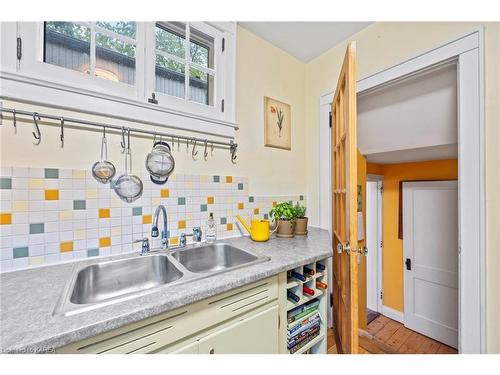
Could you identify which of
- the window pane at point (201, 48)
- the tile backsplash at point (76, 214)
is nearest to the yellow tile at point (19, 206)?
the tile backsplash at point (76, 214)

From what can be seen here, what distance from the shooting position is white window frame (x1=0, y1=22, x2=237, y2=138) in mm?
896

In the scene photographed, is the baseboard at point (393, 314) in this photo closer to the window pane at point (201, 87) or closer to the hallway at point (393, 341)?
the hallway at point (393, 341)

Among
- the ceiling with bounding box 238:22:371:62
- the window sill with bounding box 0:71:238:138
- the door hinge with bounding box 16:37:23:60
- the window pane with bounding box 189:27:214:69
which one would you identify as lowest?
the window sill with bounding box 0:71:238:138

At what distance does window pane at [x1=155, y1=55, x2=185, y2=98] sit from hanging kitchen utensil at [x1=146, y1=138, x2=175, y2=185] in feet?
1.12

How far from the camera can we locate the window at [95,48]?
39.5 inches

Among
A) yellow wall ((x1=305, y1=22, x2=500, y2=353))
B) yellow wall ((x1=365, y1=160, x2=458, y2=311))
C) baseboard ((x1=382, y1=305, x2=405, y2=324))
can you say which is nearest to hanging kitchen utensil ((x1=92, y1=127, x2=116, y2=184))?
yellow wall ((x1=305, y1=22, x2=500, y2=353))

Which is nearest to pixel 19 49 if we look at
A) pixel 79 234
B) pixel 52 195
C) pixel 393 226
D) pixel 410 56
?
pixel 52 195

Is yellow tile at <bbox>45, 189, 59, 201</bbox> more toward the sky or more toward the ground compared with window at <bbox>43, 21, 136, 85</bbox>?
more toward the ground

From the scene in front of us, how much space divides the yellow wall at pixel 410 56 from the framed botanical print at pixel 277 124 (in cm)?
26

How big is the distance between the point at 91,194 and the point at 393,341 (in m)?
2.99

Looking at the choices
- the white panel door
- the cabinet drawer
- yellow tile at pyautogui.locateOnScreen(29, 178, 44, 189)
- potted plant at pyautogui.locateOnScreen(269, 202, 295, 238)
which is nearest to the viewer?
the cabinet drawer

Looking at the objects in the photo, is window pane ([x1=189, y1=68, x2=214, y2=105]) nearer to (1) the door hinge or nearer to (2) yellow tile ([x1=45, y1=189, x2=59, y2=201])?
(1) the door hinge
